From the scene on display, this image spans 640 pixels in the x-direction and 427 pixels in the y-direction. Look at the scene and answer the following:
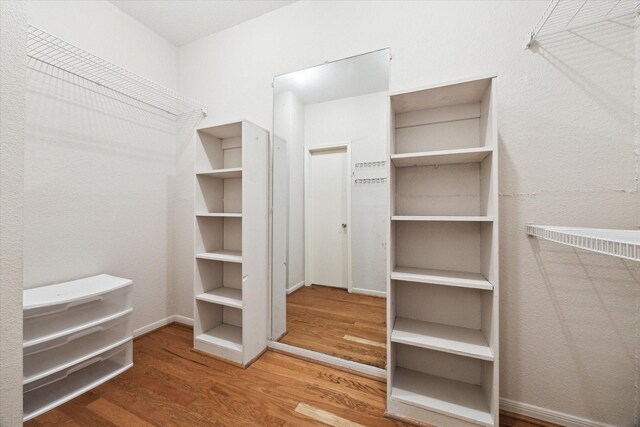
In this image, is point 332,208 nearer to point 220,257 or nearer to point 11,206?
point 220,257

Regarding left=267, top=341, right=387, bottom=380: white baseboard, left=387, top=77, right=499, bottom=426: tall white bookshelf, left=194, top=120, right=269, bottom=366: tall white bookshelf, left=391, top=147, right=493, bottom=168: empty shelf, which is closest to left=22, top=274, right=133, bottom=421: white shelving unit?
left=194, top=120, right=269, bottom=366: tall white bookshelf

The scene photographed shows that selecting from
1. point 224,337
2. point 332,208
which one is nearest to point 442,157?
point 332,208

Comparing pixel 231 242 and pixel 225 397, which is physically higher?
pixel 231 242

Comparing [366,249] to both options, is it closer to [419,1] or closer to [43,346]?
[419,1]

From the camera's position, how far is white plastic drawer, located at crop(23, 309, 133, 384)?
1.39 m

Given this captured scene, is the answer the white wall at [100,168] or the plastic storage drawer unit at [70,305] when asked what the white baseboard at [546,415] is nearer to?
the plastic storage drawer unit at [70,305]

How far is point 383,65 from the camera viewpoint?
166cm

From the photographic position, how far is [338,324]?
199 centimetres

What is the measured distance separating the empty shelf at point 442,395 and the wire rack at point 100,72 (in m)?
2.63

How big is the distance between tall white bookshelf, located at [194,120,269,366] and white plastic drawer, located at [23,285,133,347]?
0.51 m

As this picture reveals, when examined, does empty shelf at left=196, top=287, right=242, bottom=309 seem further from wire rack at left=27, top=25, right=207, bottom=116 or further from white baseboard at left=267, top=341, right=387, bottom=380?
wire rack at left=27, top=25, right=207, bottom=116

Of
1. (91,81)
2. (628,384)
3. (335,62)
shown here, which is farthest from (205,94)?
(628,384)

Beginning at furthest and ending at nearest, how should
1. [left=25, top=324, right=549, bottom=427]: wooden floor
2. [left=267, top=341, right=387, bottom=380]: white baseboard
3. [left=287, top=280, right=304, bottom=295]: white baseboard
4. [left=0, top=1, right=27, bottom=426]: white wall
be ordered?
1. [left=287, top=280, right=304, bottom=295]: white baseboard
2. [left=267, top=341, right=387, bottom=380]: white baseboard
3. [left=25, top=324, right=549, bottom=427]: wooden floor
4. [left=0, top=1, right=27, bottom=426]: white wall

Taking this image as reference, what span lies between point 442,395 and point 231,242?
185 centimetres
